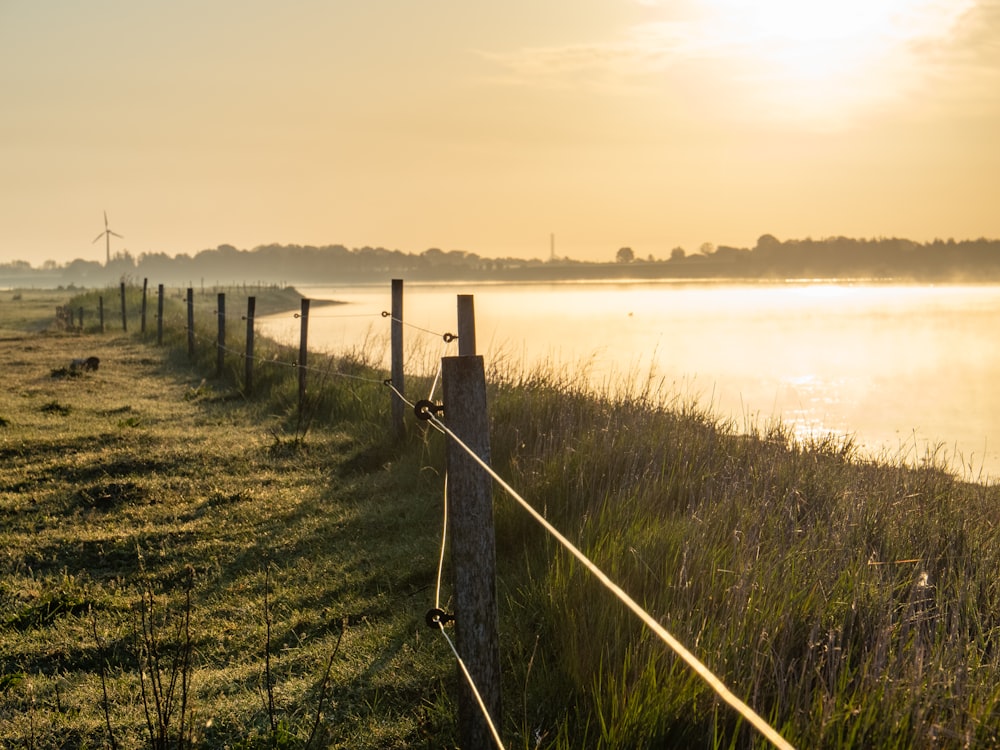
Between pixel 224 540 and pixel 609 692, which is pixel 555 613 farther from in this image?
pixel 224 540

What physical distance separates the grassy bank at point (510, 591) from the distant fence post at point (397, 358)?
13.4 inches

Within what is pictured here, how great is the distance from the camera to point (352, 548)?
8484 millimetres

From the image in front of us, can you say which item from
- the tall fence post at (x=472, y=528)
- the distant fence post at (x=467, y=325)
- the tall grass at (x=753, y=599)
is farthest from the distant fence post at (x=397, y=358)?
the tall fence post at (x=472, y=528)

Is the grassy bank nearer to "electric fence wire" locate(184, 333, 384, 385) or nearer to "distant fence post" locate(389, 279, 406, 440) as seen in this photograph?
"distant fence post" locate(389, 279, 406, 440)

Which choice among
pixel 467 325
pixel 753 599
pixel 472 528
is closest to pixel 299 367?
pixel 467 325

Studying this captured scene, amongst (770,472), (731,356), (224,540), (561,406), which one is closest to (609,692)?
(770,472)

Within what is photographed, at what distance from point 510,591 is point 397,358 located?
237 inches

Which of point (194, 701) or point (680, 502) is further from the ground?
point (680, 502)

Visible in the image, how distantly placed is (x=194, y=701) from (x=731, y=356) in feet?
156

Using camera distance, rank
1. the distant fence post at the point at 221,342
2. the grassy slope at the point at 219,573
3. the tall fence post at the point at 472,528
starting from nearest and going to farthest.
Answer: the tall fence post at the point at 472,528, the grassy slope at the point at 219,573, the distant fence post at the point at 221,342

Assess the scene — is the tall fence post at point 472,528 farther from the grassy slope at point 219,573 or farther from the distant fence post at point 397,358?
the distant fence post at point 397,358

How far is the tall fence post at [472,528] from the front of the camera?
3680 mm

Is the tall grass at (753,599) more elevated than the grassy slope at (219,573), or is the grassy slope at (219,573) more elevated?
the tall grass at (753,599)

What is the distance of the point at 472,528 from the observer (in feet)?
12.1
